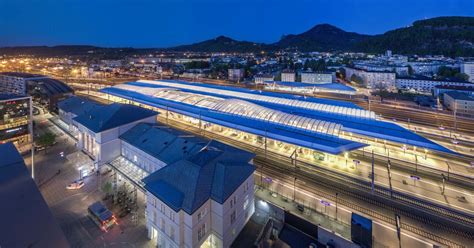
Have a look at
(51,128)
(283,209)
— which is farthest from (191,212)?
(51,128)

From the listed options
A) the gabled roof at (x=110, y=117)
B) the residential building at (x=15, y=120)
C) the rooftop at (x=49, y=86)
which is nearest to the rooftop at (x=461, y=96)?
the gabled roof at (x=110, y=117)

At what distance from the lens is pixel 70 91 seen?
178 ft

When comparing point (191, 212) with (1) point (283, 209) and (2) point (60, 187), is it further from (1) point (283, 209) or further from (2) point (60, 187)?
(2) point (60, 187)

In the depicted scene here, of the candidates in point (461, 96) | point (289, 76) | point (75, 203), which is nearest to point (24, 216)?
point (75, 203)

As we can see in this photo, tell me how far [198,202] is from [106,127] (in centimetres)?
1698

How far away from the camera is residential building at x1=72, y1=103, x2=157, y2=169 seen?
25.6 m

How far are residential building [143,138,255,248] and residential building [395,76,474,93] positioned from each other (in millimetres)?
71906

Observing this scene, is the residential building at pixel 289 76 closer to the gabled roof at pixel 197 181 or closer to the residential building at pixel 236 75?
the residential building at pixel 236 75

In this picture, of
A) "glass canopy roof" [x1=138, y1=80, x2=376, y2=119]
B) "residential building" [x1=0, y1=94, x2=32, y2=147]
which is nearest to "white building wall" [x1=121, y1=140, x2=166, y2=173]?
"residential building" [x1=0, y1=94, x2=32, y2=147]

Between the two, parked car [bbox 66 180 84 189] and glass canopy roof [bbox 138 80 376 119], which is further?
glass canopy roof [bbox 138 80 376 119]

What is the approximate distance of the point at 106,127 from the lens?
25.5m

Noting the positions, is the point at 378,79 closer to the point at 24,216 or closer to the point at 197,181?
the point at 197,181

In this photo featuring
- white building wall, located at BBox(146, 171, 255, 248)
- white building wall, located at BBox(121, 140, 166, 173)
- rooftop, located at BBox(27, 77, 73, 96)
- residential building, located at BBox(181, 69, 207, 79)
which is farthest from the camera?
residential building, located at BBox(181, 69, 207, 79)

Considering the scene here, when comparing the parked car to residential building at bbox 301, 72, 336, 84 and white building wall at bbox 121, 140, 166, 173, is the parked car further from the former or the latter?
residential building at bbox 301, 72, 336, 84
